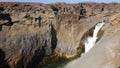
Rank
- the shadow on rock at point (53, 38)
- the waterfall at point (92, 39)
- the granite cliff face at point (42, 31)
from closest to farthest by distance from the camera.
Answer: the granite cliff face at point (42, 31) < the waterfall at point (92, 39) < the shadow on rock at point (53, 38)

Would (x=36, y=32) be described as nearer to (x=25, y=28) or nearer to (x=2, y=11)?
(x=25, y=28)


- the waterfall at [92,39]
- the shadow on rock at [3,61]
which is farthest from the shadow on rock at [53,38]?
the shadow on rock at [3,61]

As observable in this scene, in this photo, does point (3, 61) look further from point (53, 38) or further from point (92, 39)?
point (92, 39)

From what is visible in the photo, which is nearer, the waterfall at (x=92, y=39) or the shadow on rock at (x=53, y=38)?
the waterfall at (x=92, y=39)

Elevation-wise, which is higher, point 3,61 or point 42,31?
point 42,31

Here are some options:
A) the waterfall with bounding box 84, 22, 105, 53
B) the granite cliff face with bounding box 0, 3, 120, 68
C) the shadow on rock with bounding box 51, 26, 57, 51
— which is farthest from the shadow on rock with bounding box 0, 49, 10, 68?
the waterfall with bounding box 84, 22, 105, 53

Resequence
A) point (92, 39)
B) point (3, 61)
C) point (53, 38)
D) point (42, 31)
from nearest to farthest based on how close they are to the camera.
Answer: point (3, 61) < point (42, 31) < point (92, 39) < point (53, 38)

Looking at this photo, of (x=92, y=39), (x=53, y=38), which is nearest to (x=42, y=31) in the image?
(x=53, y=38)

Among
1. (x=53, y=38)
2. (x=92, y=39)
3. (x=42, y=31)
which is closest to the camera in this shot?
(x=42, y=31)

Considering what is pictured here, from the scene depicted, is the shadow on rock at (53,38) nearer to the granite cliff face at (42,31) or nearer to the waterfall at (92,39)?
the granite cliff face at (42,31)
